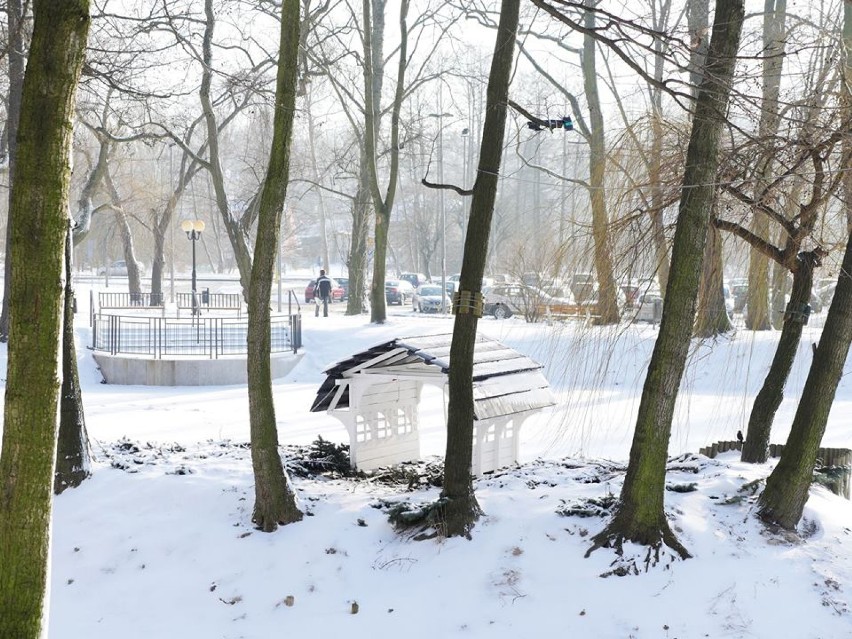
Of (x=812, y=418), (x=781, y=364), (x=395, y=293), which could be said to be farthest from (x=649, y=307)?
(x=395, y=293)

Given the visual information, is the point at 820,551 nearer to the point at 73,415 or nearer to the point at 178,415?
the point at 73,415

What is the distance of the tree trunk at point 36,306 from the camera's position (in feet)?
12.6

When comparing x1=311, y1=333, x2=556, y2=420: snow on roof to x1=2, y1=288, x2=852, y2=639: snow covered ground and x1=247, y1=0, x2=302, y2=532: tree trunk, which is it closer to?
x1=2, y1=288, x2=852, y2=639: snow covered ground

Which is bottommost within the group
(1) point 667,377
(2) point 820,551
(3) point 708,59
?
(2) point 820,551

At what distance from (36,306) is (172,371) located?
45.3ft

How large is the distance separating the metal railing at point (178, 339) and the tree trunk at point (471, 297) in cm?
1154

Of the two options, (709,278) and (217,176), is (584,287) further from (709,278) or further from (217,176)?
(217,176)

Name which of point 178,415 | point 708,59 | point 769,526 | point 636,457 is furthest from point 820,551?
point 178,415

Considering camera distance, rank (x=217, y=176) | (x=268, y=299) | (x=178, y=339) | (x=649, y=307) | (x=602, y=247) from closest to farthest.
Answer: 1. (x=268, y=299)
2. (x=602, y=247)
3. (x=178, y=339)
4. (x=217, y=176)
5. (x=649, y=307)

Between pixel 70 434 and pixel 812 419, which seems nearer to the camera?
pixel 812 419

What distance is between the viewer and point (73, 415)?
8008 millimetres

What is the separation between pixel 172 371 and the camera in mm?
17219

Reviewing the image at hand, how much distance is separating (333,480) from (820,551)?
437 cm

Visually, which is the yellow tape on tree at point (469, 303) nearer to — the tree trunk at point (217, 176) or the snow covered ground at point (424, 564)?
the snow covered ground at point (424, 564)
